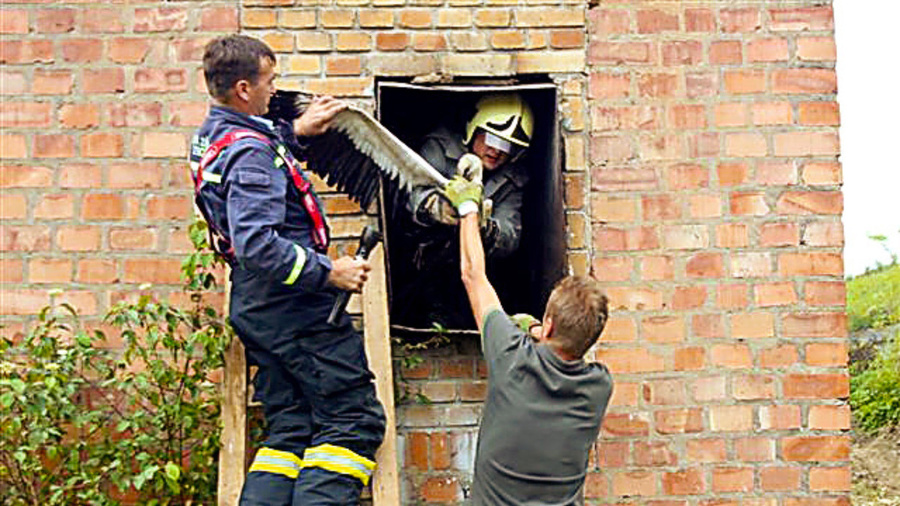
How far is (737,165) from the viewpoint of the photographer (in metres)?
4.52

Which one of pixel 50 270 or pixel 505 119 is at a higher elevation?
pixel 505 119

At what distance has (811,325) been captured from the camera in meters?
4.48

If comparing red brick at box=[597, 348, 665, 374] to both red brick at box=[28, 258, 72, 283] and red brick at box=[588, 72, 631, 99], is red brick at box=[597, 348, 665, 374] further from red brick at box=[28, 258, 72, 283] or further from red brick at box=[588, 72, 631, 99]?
red brick at box=[28, 258, 72, 283]

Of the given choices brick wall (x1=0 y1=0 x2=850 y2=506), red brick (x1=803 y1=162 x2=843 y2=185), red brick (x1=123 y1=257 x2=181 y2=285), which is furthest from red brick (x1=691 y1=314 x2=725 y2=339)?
red brick (x1=123 y1=257 x2=181 y2=285)

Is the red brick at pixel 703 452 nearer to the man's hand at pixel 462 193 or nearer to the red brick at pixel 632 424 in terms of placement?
the red brick at pixel 632 424

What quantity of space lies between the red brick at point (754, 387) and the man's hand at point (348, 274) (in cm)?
168

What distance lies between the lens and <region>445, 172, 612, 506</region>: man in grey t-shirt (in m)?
3.36

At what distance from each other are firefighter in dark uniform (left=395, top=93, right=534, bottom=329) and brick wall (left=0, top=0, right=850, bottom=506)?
179 millimetres

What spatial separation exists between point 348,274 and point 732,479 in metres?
1.84

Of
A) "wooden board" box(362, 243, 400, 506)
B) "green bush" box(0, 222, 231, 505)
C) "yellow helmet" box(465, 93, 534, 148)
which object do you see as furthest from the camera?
"yellow helmet" box(465, 93, 534, 148)

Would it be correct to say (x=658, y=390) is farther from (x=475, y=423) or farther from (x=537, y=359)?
(x=537, y=359)

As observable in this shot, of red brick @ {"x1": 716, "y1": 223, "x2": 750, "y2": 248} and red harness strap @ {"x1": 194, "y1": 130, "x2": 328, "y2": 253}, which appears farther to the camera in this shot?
red brick @ {"x1": 716, "y1": 223, "x2": 750, "y2": 248}

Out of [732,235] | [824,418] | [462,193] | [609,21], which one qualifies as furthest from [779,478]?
[609,21]

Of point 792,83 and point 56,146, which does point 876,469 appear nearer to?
point 792,83
